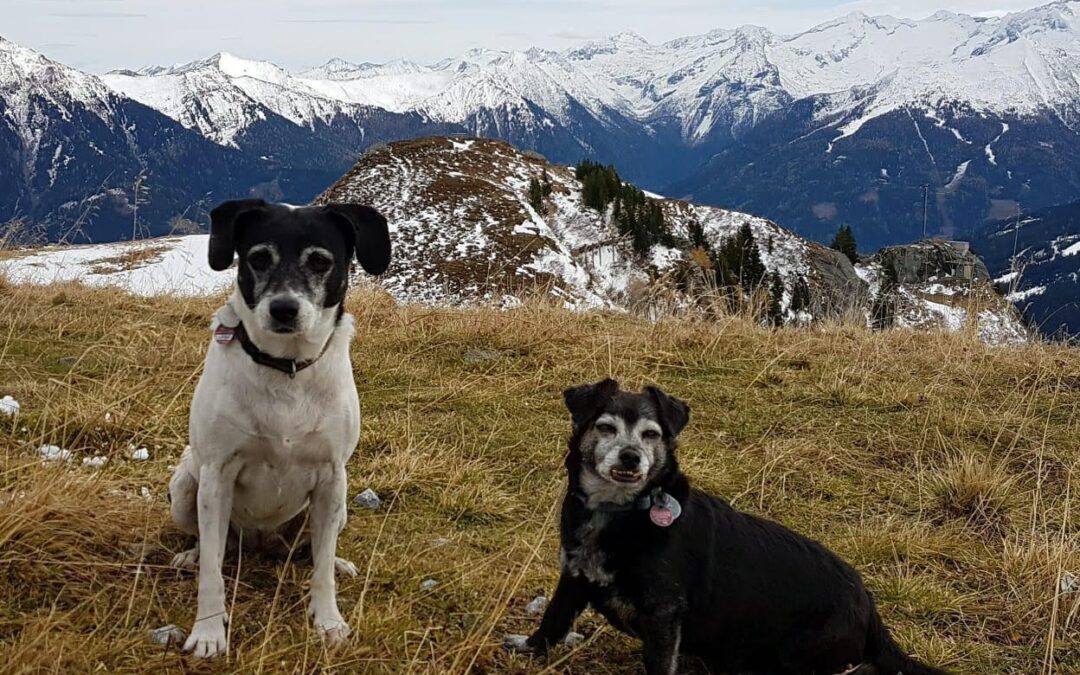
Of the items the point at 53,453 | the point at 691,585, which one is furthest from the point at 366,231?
Result: the point at 53,453

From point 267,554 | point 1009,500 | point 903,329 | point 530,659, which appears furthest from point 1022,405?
point 267,554

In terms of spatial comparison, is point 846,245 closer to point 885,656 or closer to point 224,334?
point 885,656

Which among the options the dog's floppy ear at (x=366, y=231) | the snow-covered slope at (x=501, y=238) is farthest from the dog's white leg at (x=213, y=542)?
the snow-covered slope at (x=501, y=238)

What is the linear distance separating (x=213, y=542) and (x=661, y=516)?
75.1 inches

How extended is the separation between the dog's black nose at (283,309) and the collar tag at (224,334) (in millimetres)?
324

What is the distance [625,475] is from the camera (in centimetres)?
364

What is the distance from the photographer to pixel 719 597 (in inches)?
144

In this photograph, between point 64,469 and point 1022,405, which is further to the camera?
point 1022,405

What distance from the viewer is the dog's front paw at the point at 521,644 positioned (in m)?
3.70

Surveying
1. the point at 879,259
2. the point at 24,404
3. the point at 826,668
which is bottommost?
the point at 879,259

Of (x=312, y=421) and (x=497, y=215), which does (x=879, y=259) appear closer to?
(x=497, y=215)

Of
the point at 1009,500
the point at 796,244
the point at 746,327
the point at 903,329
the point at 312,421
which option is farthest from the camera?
the point at 796,244

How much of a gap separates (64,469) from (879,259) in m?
86.7

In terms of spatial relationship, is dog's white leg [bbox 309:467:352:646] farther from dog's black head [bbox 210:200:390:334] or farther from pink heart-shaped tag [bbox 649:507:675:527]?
pink heart-shaped tag [bbox 649:507:675:527]
